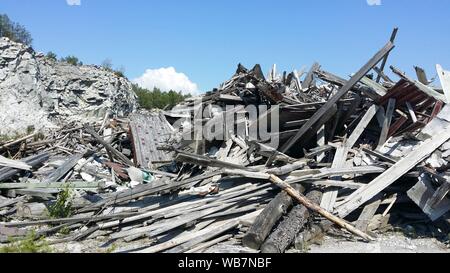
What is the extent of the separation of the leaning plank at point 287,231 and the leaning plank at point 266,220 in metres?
0.09

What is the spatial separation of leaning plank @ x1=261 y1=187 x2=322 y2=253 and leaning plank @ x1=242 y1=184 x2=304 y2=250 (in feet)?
0.28

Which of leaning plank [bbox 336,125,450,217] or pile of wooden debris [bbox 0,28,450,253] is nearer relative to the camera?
pile of wooden debris [bbox 0,28,450,253]

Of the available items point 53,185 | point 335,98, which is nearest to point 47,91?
point 53,185

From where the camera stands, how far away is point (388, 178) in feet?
19.1

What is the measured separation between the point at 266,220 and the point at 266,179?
100 cm

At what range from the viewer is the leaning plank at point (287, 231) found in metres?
4.67

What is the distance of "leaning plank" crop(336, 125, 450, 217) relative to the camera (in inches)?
223

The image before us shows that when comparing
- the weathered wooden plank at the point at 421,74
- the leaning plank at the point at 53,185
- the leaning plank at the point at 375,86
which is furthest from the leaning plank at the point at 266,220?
the weathered wooden plank at the point at 421,74

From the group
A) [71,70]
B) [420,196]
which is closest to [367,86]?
[420,196]

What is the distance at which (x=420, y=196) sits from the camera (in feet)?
18.1

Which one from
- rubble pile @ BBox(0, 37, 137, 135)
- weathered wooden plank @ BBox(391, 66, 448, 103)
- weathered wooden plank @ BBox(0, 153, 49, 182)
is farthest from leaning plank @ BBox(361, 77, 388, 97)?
rubble pile @ BBox(0, 37, 137, 135)

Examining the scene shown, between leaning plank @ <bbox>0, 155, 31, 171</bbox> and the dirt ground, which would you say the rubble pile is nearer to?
leaning plank @ <bbox>0, 155, 31, 171</bbox>

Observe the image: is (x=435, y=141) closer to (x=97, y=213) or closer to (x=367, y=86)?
(x=367, y=86)
